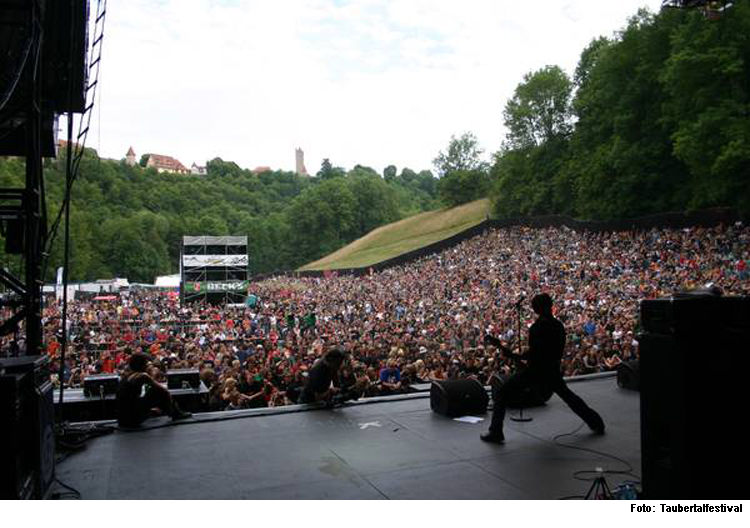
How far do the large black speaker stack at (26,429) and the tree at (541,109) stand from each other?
44.4 m

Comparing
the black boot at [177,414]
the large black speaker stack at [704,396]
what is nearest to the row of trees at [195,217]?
the black boot at [177,414]

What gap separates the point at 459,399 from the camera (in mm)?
6422

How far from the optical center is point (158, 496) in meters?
4.27

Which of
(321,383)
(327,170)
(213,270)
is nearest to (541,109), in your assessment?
(213,270)

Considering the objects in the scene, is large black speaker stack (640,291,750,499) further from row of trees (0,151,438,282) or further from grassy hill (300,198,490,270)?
row of trees (0,151,438,282)

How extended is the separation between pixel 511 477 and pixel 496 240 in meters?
33.9

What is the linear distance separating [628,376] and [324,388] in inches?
155

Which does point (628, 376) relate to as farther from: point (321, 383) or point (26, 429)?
point (26, 429)

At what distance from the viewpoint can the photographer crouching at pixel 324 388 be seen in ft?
22.9

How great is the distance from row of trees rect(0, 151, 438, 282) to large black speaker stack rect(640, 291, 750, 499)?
65.2 m

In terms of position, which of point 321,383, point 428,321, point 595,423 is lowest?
point 428,321
